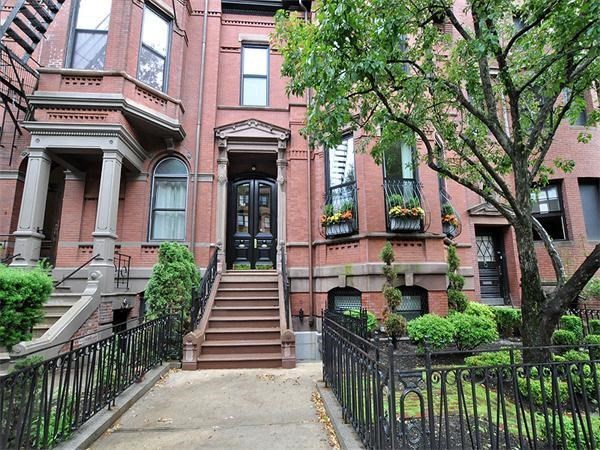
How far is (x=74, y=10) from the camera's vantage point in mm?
8961

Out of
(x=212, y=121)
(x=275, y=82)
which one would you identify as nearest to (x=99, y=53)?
(x=212, y=121)

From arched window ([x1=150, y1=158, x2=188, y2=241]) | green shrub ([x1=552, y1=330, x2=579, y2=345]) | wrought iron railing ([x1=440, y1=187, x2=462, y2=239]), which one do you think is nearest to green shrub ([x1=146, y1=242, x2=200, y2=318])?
arched window ([x1=150, y1=158, x2=188, y2=241])

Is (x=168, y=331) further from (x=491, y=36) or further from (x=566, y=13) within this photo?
(x=566, y=13)

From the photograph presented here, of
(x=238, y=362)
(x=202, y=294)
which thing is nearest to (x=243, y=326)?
(x=238, y=362)

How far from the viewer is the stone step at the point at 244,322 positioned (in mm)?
7363

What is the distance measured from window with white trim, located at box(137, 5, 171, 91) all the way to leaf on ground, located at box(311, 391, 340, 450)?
917 centimetres

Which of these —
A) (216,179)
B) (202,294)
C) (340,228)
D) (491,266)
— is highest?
(216,179)

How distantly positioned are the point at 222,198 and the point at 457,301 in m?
7.15

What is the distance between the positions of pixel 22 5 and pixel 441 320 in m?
12.3

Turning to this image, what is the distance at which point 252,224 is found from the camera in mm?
10742

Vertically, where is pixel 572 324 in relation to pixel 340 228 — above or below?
below

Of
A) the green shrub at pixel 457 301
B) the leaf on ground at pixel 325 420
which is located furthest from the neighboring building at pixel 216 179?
the leaf on ground at pixel 325 420

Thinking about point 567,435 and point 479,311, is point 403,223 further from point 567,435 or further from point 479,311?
point 567,435

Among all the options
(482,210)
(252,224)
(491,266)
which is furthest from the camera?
(491,266)
